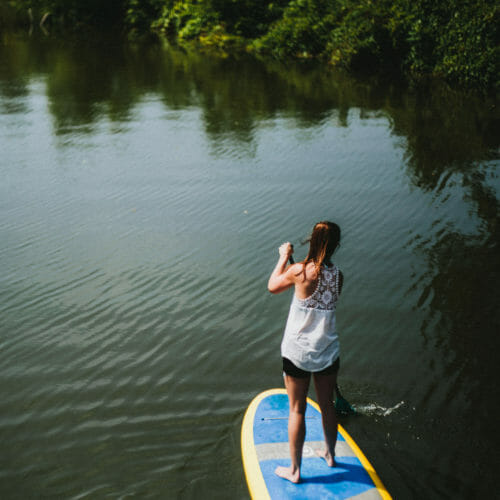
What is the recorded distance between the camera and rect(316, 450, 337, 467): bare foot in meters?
3.69

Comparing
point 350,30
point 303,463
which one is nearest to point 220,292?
point 303,463

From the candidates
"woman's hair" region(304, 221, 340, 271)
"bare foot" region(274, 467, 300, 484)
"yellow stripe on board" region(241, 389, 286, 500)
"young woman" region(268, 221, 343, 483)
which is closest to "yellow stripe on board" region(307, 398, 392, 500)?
"bare foot" region(274, 467, 300, 484)

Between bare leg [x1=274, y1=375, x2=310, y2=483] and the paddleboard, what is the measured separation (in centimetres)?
11

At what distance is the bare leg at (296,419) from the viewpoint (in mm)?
3355

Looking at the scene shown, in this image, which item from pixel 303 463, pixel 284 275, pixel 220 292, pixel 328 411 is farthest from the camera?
pixel 220 292

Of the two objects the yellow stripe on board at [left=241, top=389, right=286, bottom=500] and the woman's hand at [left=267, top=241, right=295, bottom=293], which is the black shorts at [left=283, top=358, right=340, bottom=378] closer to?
the woman's hand at [left=267, top=241, right=295, bottom=293]

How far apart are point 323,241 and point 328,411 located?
45.9 inches

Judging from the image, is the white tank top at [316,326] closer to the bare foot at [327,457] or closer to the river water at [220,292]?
the bare foot at [327,457]

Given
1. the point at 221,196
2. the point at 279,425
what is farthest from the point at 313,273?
the point at 221,196

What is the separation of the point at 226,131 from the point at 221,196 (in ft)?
14.4

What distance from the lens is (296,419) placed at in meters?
3.41

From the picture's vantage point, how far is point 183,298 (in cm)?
617

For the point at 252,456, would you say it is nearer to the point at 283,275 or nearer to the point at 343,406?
the point at 343,406

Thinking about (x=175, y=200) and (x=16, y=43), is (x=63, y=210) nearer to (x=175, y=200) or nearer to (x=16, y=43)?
(x=175, y=200)
